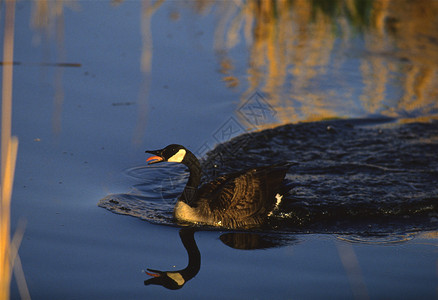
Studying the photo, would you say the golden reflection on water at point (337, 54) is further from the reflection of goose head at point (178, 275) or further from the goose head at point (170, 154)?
the reflection of goose head at point (178, 275)

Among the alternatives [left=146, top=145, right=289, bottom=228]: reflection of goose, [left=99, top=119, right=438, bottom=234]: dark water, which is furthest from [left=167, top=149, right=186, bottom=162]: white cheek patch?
[left=99, top=119, right=438, bottom=234]: dark water

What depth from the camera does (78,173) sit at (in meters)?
7.37

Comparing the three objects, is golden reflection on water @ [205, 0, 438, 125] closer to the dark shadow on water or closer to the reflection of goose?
the reflection of goose

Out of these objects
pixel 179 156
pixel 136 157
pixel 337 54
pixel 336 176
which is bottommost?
pixel 336 176

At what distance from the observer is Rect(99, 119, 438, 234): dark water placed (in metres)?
6.87

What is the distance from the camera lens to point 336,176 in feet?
26.0

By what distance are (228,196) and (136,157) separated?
1.54 m

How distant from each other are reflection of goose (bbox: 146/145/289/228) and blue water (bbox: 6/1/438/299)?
0.99 ft

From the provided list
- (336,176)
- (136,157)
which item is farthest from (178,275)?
(336,176)

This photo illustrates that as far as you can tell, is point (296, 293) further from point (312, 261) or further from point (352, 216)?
point (352, 216)

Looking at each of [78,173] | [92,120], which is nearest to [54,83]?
[92,120]

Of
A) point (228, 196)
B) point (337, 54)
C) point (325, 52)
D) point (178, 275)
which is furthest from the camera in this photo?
point (325, 52)

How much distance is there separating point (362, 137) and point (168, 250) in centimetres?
402

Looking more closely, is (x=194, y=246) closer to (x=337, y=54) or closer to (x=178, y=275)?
(x=178, y=275)
